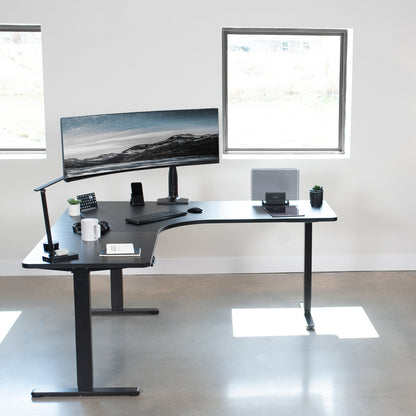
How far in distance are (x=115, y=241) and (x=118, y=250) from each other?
11.4 inches

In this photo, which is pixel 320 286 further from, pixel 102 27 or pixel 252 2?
pixel 102 27

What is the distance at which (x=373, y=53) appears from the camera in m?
5.66

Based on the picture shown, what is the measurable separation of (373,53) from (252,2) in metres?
1.06

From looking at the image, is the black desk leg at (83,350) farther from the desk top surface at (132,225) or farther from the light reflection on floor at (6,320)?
the light reflection on floor at (6,320)

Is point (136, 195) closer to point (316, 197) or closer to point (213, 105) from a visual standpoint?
point (213, 105)

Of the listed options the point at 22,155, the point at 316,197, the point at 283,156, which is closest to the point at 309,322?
the point at 316,197

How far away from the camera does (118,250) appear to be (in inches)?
147

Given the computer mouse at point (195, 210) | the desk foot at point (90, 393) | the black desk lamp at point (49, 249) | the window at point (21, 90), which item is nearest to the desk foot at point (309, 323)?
the computer mouse at point (195, 210)

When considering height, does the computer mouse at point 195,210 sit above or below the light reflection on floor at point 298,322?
above

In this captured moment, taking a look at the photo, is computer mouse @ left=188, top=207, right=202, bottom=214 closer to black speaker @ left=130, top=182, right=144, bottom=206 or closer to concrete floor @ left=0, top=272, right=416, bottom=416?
black speaker @ left=130, top=182, right=144, bottom=206

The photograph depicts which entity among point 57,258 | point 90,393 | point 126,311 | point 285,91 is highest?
point 285,91

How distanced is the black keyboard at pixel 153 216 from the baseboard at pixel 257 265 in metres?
1.25

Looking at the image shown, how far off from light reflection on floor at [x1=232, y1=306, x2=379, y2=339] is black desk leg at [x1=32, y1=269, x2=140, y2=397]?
1.08m

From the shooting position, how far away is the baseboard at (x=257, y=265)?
5.89 metres
